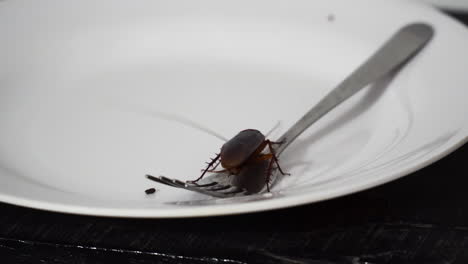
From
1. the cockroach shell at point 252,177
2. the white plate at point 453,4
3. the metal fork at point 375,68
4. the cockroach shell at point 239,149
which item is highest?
the white plate at point 453,4

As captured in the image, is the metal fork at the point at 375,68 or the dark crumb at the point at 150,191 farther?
the metal fork at the point at 375,68

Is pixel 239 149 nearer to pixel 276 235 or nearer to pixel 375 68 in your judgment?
pixel 276 235

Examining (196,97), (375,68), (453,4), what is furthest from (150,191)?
(453,4)

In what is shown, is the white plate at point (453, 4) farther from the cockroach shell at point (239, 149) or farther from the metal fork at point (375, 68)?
the cockroach shell at point (239, 149)

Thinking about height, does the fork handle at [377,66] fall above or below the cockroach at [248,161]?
above

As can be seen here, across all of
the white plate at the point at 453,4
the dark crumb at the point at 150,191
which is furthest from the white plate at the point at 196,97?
the white plate at the point at 453,4

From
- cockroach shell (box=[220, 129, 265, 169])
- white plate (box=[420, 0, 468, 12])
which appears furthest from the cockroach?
white plate (box=[420, 0, 468, 12])

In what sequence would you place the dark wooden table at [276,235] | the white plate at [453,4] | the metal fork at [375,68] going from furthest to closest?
the white plate at [453,4]
the metal fork at [375,68]
the dark wooden table at [276,235]

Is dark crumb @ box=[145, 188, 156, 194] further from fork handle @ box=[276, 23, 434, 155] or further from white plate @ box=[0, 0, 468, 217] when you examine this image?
fork handle @ box=[276, 23, 434, 155]
